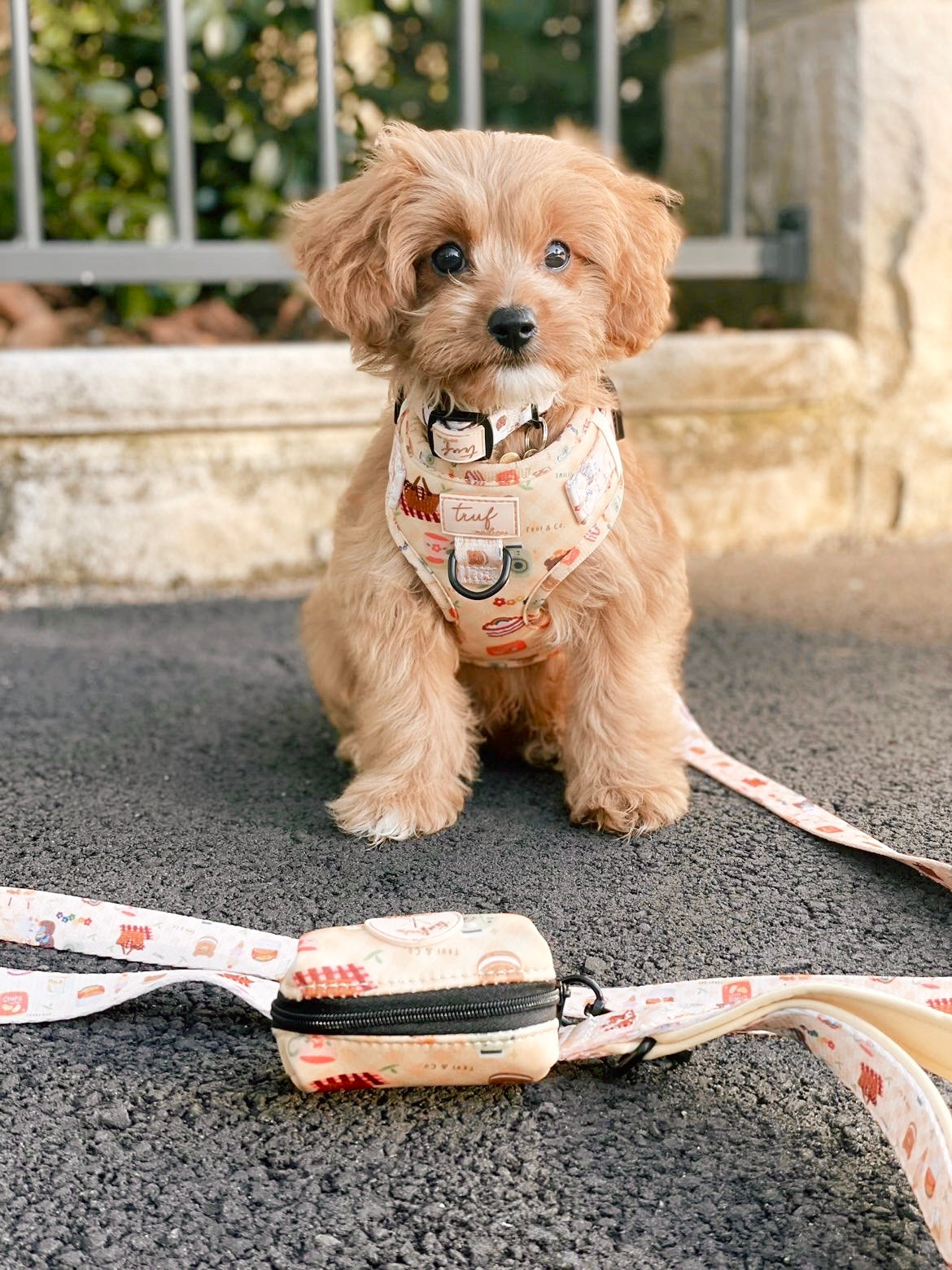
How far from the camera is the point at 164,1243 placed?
1.42 m

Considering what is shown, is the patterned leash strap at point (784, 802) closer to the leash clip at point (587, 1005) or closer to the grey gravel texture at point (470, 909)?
the grey gravel texture at point (470, 909)

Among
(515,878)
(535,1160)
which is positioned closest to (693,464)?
(515,878)

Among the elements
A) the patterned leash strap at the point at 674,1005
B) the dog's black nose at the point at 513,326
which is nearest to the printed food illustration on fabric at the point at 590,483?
the dog's black nose at the point at 513,326

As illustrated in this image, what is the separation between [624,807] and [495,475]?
0.67 metres

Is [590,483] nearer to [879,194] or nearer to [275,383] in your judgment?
[275,383]

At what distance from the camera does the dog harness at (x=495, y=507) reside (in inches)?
93.3

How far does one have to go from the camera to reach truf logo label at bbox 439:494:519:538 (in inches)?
93.4

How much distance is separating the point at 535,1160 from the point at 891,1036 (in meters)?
0.45

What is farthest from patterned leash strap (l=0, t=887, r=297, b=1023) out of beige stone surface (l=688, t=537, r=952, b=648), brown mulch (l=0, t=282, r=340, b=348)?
brown mulch (l=0, t=282, r=340, b=348)

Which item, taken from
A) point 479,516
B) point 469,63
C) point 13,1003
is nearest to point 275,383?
point 469,63

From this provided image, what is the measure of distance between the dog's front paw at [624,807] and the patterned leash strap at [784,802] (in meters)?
0.18

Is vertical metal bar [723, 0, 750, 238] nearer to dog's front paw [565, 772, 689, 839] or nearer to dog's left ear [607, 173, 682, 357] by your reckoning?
dog's left ear [607, 173, 682, 357]

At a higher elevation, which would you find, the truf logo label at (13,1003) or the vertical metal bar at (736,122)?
the vertical metal bar at (736,122)

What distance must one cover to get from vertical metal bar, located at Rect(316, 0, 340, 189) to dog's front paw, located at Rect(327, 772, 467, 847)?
2582 mm
